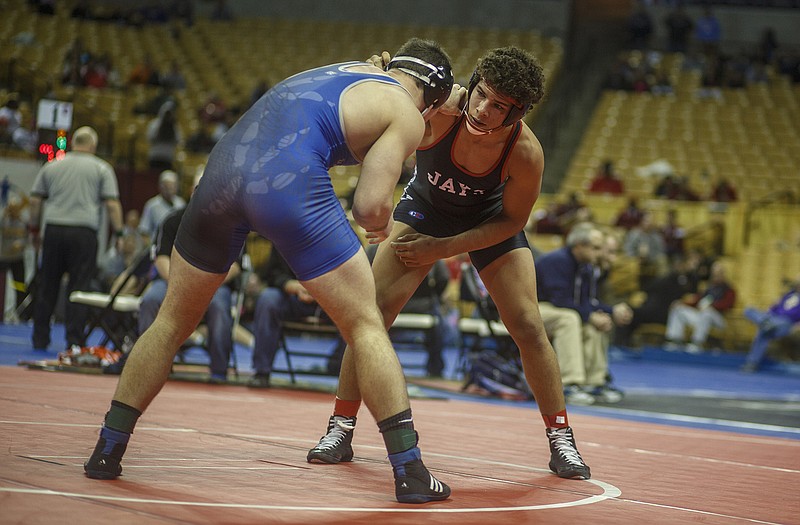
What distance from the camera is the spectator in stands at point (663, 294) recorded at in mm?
16594

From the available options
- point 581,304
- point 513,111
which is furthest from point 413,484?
point 581,304

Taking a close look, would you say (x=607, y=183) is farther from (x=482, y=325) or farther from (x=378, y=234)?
(x=378, y=234)

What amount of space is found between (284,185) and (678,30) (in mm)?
22893

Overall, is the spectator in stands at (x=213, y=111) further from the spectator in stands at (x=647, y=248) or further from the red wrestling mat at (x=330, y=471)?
the red wrestling mat at (x=330, y=471)

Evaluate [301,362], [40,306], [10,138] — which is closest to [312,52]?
[10,138]

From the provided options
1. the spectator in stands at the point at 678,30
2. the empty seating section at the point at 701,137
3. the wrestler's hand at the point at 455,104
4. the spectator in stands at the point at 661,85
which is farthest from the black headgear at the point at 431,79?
the spectator in stands at the point at 678,30

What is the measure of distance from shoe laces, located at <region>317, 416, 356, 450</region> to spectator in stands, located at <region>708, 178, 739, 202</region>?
599 inches

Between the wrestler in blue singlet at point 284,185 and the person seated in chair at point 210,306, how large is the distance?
Answer: 4.12 metres

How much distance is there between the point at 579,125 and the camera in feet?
76.6

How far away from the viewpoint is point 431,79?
3707 mm

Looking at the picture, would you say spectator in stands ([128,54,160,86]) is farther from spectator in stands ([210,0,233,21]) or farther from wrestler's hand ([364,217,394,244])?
wrestler's hand ([364,217,394,244])

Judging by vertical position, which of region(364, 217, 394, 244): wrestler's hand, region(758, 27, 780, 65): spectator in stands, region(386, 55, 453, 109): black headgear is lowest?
region(364, 217, 394, 244): wrestler's hand

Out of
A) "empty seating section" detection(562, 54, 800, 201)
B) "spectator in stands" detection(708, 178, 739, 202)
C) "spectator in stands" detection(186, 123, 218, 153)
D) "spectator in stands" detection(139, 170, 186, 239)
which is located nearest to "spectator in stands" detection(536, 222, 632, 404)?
"spectator in stands" detection(139, 170, 186, 239)

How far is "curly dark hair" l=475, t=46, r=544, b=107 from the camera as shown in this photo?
3900 millimetres
